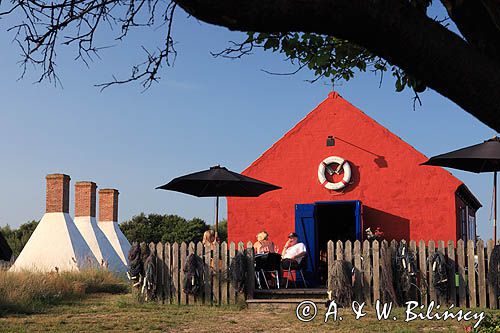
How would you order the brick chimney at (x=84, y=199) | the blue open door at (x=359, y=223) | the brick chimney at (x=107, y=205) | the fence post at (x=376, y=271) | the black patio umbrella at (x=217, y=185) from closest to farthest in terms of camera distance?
the fence post at (x=376, y=271) → the black patio umbrella at (x=217, y=185) → the blue open door at (x=359, y=223) → the brick chimney at (x=84, y=199) → the brick chimney at (x=107, y=205)

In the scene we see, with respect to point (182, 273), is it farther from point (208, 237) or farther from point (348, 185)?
point (348, 185)

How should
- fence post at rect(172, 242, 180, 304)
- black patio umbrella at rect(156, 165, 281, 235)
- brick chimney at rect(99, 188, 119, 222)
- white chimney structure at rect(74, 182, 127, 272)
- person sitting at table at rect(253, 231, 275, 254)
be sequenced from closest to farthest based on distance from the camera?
fence post at rect(172, 242, 180, 304) → black patio umbrella at rect(156, 165, 281, 235) → person sitting at table at rect(253, 231, 275, 254) → white chimney structure at rect(74, 182, 127, 272) → brick chimney at rect(99, 188, 119, 222)

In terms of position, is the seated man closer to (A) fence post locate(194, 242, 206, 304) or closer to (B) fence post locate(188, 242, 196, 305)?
(A) fence post locate(194, 242, 206, 304)

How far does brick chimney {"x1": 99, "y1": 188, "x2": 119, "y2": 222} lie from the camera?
29.6 metres

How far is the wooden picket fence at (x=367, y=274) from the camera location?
12.7m

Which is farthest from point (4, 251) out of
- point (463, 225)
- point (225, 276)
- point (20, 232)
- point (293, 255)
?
point (20, 232)

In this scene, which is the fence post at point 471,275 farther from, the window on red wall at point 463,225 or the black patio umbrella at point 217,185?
the window on red wall at point 463,225

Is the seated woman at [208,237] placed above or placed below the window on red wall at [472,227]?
below

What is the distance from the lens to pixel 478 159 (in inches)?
553

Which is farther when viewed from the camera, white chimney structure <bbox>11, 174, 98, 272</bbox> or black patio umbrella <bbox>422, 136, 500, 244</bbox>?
white chimney structure <bbox>11, 174, 98, 272</bbox>

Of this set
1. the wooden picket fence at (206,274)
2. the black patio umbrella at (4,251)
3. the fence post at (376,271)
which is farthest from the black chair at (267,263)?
the black patio umbrella at (4,251)

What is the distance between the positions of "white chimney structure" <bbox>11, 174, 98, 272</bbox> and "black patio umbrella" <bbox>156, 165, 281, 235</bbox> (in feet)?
33.9

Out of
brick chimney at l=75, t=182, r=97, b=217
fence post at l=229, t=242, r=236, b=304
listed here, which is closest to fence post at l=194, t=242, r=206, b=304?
fence post at l=229, t=242, r=236, b=304

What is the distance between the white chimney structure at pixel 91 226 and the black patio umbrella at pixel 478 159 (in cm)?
1662
